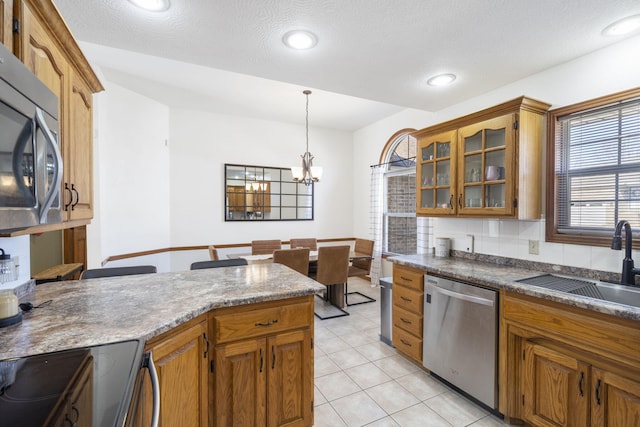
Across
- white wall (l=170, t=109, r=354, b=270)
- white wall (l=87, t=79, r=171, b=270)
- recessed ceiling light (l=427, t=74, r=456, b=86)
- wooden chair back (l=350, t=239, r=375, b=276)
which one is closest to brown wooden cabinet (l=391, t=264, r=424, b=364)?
recessed ceiling light (l=427, t=74, r=456, b=86)

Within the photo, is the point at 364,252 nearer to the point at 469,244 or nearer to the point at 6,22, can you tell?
the point at 469,244

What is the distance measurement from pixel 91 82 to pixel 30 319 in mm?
1381

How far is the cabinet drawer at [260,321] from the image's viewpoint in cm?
150

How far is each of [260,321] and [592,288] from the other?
207cm

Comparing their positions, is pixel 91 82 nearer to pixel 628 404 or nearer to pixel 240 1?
pixel 240 1

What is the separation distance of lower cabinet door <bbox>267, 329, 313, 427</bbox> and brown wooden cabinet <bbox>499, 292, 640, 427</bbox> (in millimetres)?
1286

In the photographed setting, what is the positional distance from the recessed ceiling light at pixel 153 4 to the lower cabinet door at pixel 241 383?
1.83 meters

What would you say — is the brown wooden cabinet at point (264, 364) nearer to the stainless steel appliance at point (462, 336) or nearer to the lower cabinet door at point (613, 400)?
the stainless steel appliance at point (462, 336)

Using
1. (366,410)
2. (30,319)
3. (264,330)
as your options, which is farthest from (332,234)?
(30,319)

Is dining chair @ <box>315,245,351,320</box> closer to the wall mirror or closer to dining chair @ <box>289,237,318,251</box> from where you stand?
dining chair @ <box>289,237,318,251</box>

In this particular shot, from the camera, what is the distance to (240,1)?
1560 millimetres

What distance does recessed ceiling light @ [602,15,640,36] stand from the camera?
5.52 ft

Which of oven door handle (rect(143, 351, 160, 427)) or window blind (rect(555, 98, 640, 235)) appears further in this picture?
window blind (rect(555, 98, 640, 235))

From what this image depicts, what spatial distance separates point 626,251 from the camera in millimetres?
1780
